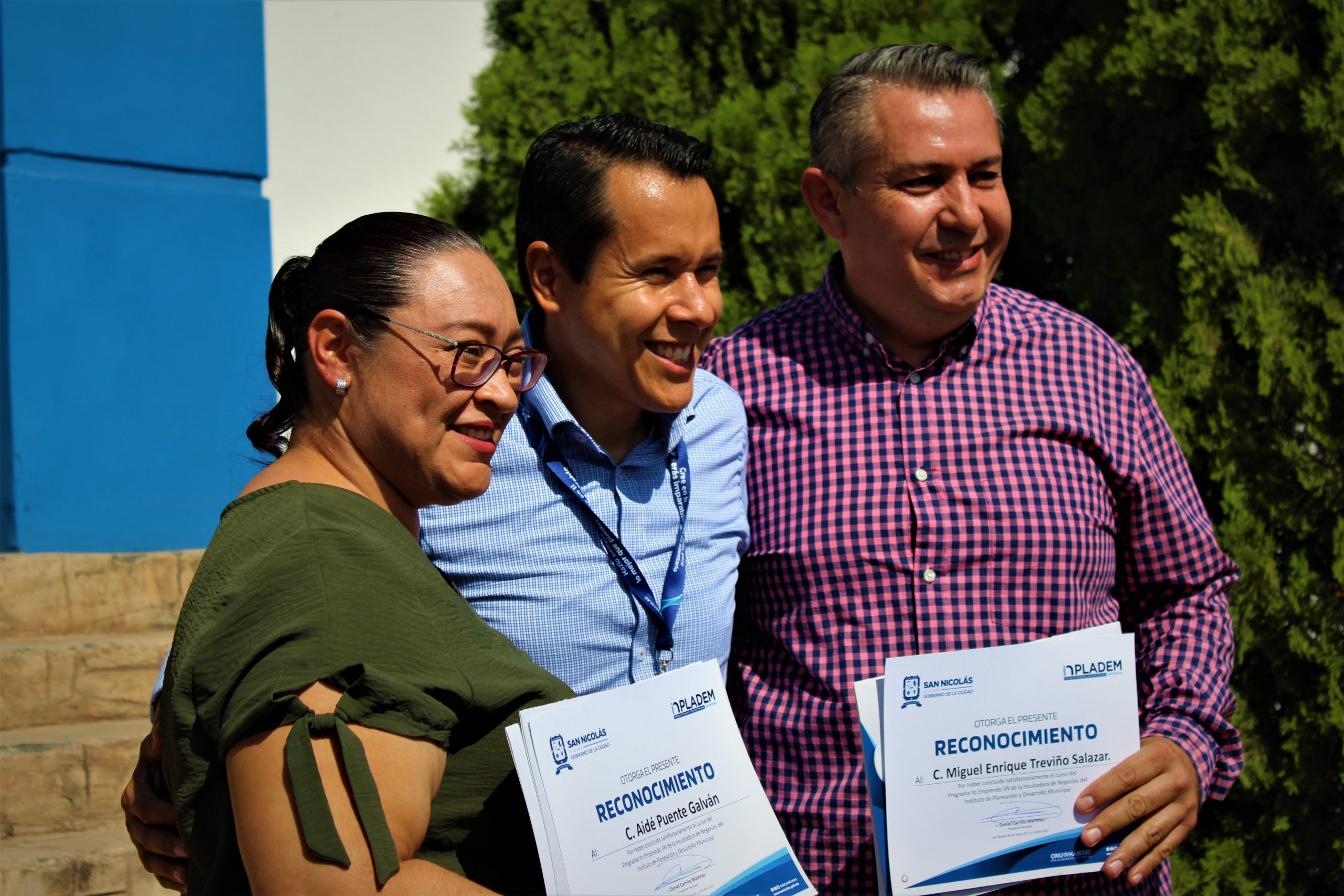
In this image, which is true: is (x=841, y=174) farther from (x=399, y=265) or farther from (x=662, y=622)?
(x=399, y=265)

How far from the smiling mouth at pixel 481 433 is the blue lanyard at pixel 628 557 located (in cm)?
52

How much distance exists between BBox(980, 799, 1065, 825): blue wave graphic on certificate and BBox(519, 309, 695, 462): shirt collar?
1.03 meters

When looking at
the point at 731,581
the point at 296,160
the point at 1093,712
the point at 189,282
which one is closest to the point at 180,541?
the point at 189,282

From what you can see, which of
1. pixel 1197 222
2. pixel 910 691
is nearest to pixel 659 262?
pixel 910 691

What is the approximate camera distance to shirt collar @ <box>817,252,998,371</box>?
2.79 metres

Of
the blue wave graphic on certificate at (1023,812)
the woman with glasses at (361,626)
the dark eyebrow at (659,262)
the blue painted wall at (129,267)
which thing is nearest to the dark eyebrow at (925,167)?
the dark eyebrow at (659,262)

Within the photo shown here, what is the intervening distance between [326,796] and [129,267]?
4.38 m

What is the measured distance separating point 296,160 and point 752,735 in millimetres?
4141

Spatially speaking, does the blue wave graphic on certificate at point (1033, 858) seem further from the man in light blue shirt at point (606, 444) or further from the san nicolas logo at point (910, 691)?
the man in light blue shirt at point (606, 444)

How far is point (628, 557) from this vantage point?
243cm

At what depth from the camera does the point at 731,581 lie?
263cm

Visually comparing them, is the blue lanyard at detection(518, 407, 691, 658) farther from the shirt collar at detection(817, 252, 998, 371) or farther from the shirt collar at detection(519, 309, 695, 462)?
the shirt collar at detection(817, 252, 998, 371)
